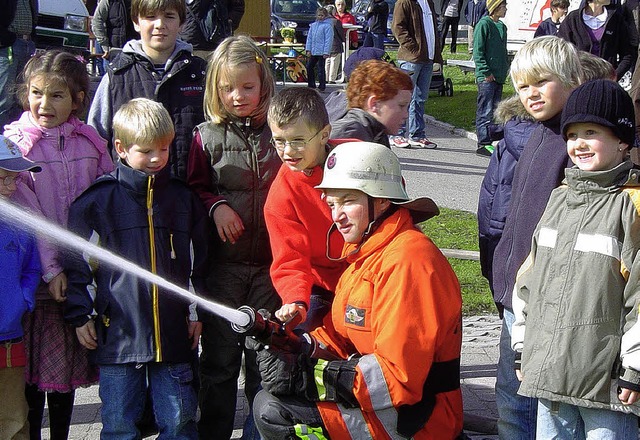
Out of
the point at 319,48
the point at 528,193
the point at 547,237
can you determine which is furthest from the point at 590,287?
the point at 319,48

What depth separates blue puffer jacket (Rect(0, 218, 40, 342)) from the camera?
4250mm

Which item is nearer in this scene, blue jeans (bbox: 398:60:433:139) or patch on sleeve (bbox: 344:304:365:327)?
patch on sleeve (bbox: 344:304:365:327)

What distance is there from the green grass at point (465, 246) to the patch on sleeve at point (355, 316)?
125 inches

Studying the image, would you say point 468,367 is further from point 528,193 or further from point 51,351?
point 51,351

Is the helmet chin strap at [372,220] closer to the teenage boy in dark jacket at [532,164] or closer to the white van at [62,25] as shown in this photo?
the teenage boy in dark jacket at [532,164]

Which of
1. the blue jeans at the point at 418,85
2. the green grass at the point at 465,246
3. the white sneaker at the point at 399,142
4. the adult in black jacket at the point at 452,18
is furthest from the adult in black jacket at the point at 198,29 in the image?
the adult in black jacket at the point at 452,18

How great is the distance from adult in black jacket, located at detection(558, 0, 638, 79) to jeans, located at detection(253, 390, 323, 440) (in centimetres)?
844

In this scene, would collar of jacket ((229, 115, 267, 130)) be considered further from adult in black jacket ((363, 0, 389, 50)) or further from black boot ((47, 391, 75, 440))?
adult in black jacket ((363, 0, 389, 50))

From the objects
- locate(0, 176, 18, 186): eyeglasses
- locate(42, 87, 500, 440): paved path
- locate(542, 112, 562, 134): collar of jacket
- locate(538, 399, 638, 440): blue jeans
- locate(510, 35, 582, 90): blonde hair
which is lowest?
locate(42, 87, 500, 440): paved path

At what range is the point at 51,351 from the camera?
4.46 meters

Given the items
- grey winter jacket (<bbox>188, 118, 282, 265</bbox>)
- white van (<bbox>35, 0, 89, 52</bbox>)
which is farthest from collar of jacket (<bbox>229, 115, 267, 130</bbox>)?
white van (<bbox>35, 0, 89, 52</bbox>)

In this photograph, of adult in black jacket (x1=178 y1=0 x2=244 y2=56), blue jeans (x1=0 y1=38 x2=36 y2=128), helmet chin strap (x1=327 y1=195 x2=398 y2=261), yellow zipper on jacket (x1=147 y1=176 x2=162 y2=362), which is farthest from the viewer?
adult in black jacket (x1=178 y1=0 x2=244 y2=56)

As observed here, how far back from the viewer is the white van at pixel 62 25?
48.7 ft

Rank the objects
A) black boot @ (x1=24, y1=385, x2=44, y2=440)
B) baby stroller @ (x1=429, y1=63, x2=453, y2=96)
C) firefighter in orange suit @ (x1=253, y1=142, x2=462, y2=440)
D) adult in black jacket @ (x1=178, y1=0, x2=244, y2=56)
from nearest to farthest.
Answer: firefighter in orange suit @ (x1=253, y1=142, x2=462, y2=440)
black boot @ (x1=24, y1=385, x2=44, y2=440)
adult in black jacket @ (x1=178, y1=0, x2=244, y2=56)
baby stroller @ (x1=429, y1=63, x2=453, y2=96)
